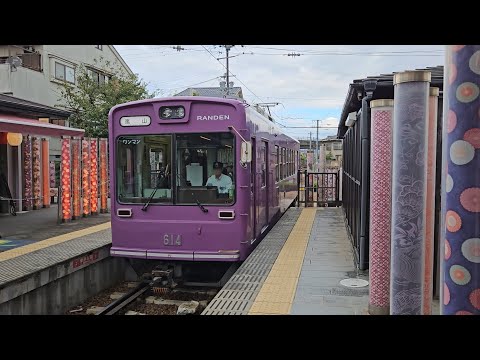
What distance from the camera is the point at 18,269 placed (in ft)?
21.8

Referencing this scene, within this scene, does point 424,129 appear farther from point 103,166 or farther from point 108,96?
point 108,96

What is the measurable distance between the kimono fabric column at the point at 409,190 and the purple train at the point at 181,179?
310 centimetres

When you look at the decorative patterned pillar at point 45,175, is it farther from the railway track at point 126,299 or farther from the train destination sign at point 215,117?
the train destination sign at point 215,117

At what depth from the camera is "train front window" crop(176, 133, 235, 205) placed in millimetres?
6703

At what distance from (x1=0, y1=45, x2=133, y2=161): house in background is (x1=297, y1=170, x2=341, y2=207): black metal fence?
9041 mm

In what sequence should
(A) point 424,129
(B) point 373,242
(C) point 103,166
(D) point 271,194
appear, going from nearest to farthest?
(A) point 424,129, (B) point 373,242, (D) point 271,194, (C) point 103,166

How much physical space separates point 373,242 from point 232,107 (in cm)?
296

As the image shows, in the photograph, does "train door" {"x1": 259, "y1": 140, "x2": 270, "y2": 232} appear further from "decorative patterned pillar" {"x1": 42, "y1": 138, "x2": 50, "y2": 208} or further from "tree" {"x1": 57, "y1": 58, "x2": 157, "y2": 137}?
"tree" {"x1": 57, "y1": 58, "x2": 157, "y2": 137}

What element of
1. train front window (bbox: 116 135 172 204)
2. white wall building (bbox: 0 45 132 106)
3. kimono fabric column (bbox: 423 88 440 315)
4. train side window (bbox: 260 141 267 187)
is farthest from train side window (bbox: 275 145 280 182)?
white wall building (bbox: 0 45 132 106)

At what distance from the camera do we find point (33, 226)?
425 inches

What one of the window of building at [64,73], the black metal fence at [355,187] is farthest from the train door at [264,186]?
the window of building at [64,73]

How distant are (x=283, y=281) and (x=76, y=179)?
7508mm
